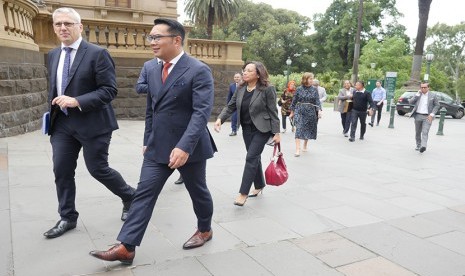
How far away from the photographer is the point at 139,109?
1354cm

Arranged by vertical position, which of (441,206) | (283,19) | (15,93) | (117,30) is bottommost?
(441,206)

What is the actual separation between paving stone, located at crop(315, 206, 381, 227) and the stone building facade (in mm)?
6321

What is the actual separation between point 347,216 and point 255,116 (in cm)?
162

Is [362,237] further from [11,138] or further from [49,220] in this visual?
[11,138]

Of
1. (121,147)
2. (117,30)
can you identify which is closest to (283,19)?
(117,30)

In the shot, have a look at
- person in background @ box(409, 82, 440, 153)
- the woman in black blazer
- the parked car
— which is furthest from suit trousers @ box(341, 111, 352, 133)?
the parked car

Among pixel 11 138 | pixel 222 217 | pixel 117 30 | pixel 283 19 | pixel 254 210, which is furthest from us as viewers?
pixel 283 19

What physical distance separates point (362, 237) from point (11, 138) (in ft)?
22.8

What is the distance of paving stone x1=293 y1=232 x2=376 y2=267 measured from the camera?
3678mm

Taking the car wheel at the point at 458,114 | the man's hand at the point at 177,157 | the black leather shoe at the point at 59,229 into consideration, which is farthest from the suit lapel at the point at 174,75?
the car wheel at the point at 458,114

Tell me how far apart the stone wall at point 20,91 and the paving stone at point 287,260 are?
6326 millimetres

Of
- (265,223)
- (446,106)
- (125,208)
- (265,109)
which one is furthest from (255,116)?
(446,106)

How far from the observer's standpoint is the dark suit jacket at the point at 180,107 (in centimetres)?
326

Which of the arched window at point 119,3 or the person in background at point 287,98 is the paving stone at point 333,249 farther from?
the arched window at point 119,3
